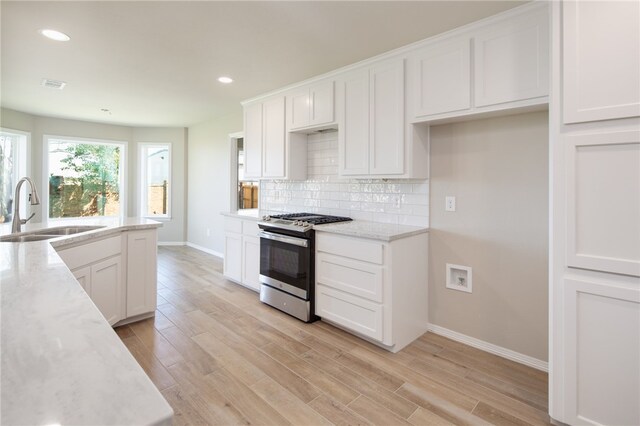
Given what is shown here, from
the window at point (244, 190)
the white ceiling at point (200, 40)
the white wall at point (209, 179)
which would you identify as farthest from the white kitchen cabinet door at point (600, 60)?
the window at point (244, 190)

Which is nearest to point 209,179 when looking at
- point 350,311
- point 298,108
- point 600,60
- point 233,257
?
point 233,257

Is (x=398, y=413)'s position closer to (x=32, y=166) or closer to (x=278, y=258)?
(x=278, y=258)

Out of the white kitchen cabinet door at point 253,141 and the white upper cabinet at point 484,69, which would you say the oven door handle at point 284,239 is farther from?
the white upper cabinet at point 484,69

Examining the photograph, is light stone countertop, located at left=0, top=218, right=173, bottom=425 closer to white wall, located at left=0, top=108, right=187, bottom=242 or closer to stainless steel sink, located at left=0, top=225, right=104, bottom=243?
stainless steel sink, located at left=0, top=225, right=104, bottom=243

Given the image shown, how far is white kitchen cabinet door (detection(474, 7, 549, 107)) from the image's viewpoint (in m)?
2.10

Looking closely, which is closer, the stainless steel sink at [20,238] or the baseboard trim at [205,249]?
the stainless steel sink at [20,238]

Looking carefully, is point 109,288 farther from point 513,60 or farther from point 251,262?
point 513,60

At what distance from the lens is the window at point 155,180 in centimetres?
677

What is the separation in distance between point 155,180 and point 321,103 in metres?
4.87

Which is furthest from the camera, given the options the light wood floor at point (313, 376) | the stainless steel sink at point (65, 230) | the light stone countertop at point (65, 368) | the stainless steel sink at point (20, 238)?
the stainless steel sink at point (65, 230)

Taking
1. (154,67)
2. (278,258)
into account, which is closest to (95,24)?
(154,67)

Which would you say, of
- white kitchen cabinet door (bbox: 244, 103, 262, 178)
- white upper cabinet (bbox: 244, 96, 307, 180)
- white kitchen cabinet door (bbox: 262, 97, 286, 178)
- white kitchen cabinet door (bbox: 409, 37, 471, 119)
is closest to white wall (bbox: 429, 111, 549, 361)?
white kitchen cabinet door (bbox: 409, 37, 471, 119)

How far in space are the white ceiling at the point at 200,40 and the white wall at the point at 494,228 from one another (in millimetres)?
886

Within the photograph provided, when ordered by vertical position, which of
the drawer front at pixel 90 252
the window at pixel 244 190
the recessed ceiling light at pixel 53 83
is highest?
the recessed ceiling light at pixel 53 83
